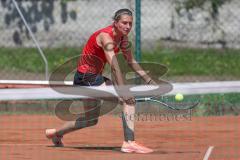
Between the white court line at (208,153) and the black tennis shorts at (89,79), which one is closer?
the white court line at (208,153)

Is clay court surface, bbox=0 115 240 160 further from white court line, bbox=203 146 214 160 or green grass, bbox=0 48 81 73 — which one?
green grass, bbox=0 48 81 73

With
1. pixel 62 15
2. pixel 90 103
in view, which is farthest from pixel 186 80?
pixel 90 103

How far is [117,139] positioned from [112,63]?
1.77 metres

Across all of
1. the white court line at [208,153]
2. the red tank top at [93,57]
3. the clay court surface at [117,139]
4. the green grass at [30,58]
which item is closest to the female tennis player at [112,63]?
the red tank top at [93,57]

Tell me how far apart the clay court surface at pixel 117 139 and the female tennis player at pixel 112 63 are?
0.20 m

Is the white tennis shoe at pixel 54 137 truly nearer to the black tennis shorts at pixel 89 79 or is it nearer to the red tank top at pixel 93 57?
the black tennis shorts at pixel 89 79

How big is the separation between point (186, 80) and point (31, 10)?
119 inches

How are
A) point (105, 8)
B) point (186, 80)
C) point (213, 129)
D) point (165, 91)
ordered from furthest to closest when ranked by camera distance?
point (105, 8) → point (186, 80) → point (213, 129) → point (165, 91)

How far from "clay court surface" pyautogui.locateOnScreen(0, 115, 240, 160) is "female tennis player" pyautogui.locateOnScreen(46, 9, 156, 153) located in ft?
0.66

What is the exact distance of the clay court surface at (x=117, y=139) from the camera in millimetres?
8750

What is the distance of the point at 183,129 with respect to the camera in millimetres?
11047

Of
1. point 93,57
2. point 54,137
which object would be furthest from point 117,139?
point 93,57

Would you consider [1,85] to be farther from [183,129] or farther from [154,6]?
[154,6]

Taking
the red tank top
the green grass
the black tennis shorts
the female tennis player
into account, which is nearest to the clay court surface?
the female tennis player
